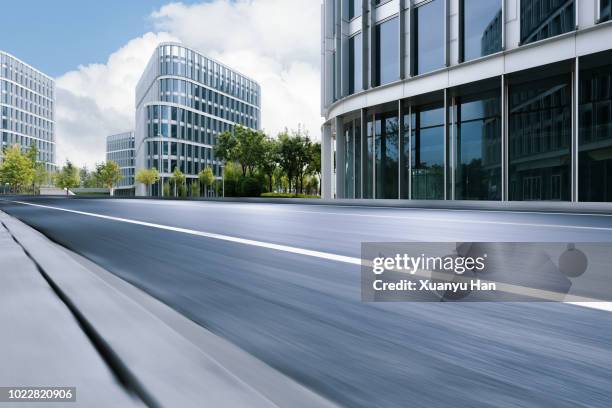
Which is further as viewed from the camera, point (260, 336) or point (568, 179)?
point (568, 179)

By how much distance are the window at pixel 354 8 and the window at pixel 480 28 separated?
796 centimetres

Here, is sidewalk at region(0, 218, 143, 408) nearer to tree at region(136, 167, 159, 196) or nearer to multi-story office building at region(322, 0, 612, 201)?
multi-story office building at region(322, 0, 612, 201)

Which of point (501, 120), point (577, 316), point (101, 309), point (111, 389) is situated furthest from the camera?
point (501, 120)

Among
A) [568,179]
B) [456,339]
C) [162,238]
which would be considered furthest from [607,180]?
[456,339]

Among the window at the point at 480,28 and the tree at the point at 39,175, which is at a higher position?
the window at the point at 480,28

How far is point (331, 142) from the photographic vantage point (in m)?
34.8

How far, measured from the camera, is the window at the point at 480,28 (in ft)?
64.5

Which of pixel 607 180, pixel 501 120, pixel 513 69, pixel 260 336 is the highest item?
pixel 513 69

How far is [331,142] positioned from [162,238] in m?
30.4

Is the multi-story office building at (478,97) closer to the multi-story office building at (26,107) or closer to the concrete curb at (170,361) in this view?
the concrete curb at (170,361)

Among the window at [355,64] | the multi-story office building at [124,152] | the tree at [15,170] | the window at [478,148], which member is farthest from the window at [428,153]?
the multi-story office building at [124,152]

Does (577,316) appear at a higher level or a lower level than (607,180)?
lower

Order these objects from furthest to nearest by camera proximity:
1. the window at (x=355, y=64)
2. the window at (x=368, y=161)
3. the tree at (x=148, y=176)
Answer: the tree at (x=148, y=176) < the window at (x=355, y=64) < the window at (x=368, y=161)

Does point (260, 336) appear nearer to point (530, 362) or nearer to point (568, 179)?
point (530, 362)
